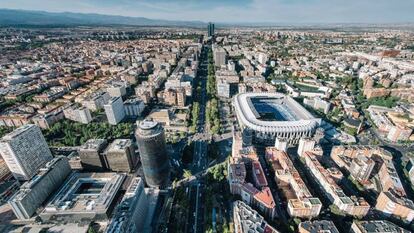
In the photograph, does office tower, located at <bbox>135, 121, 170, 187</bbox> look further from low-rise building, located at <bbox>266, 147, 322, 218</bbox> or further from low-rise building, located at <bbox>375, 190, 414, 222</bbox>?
low-rise building, located at <bbox>375, 190, 414, 222</bbox>

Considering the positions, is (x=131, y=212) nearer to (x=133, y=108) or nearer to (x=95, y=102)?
(x=133, y=108)

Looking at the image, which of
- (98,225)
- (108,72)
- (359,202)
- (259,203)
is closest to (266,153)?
(259,203)

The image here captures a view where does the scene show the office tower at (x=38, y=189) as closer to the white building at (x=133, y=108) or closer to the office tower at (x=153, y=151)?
the office tower at (x=153, y=151)

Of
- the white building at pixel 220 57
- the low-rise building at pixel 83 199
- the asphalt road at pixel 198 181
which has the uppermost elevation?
the white building at pixel 220 57

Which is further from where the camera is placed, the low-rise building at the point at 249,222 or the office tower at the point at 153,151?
the office tower at the point at 153,151

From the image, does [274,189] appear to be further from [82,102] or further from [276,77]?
[276,77]

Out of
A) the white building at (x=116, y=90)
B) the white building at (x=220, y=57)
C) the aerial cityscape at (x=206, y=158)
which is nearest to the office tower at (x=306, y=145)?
the aerial cityscape at (x=206, y=158)

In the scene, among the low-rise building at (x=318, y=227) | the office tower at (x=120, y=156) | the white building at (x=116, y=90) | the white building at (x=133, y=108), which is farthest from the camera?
the white building at (x=116, y=90)
